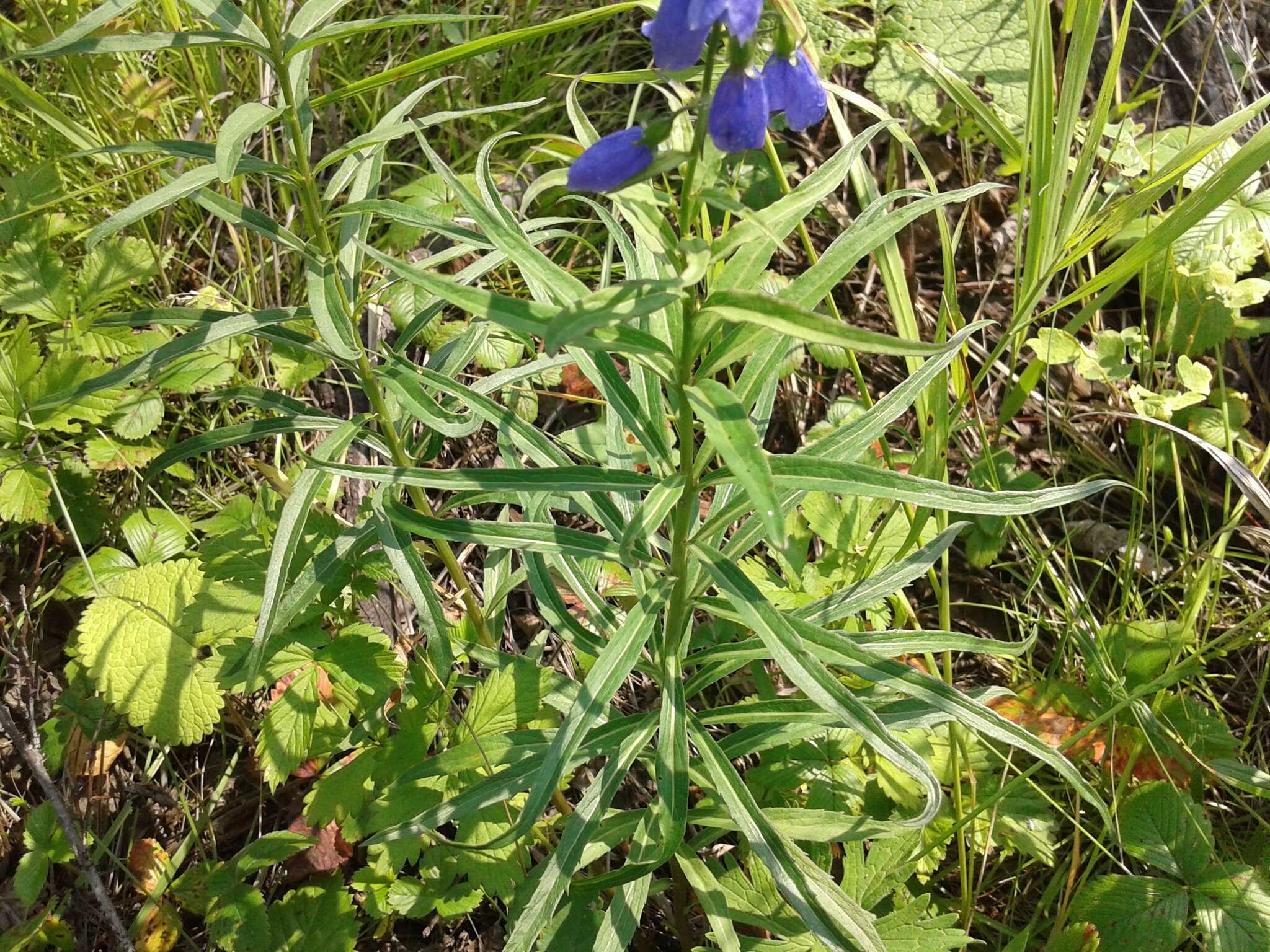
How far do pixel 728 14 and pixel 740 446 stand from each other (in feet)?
1.65

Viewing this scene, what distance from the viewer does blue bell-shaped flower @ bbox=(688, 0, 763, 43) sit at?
1064 mm

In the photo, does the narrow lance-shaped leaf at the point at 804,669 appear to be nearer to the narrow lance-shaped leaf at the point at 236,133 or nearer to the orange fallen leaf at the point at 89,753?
the narrow lance-shaped leaf at the point at 236,133

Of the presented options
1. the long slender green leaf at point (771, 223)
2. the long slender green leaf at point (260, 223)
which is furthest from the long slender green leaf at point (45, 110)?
the long slender green leaf at point (771, 223)

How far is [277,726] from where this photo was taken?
6.44ft

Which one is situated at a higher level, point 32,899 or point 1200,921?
point 32,899

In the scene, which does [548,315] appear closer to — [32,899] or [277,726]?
[277,726]

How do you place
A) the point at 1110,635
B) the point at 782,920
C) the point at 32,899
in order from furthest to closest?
the point at 1110,635 → the point at 32,899 → the point at 782,920

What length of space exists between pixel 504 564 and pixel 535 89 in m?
1.98

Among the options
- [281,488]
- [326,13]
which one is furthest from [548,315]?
[281,488]

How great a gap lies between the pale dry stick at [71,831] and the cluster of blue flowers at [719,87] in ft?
5.85


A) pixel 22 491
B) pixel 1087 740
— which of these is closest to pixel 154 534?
pixel 22 491

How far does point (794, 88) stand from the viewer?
3.91 feet

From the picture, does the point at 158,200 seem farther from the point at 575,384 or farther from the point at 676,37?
the point at 575,384

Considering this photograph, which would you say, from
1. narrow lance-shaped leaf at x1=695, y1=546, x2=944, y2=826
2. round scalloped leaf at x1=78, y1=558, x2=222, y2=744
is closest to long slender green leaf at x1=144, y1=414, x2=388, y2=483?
round scalloped leaf at x1=78, y1=558, x2=222, y2=744
